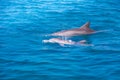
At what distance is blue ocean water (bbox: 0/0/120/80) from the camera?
15547mm

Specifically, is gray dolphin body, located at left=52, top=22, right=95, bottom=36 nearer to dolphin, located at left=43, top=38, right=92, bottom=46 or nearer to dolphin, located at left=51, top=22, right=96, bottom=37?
dolphin, located at left=51, top=22, right=96, bottom=37

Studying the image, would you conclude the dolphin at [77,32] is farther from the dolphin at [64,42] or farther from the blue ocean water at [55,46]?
the dolphin at [64,42]

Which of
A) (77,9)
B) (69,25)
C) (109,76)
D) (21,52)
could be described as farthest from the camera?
(77,9)

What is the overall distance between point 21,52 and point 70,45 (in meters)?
2.98

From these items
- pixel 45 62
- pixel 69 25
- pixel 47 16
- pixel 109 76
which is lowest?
pixel 109 76

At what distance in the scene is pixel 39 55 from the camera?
17688 millimetres

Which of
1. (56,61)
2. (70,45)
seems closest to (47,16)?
(70,45)

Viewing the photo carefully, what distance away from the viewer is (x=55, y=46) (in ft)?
62.5

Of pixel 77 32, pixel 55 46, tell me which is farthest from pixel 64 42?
pixel 77 32

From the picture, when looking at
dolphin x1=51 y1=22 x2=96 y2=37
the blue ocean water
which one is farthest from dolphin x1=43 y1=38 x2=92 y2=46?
dolphin x1=51 y1=22 x2=96 y2=37

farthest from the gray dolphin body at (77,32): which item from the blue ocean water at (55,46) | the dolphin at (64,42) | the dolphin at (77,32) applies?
the dolphin at (64,42)

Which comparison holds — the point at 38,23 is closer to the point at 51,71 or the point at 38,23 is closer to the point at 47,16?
the point at 47,16

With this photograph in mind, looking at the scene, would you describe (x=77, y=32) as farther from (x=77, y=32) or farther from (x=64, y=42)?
(x=64, y=42)

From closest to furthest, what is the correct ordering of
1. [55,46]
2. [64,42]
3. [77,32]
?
[55,46] < [64,42] < [77,32]
